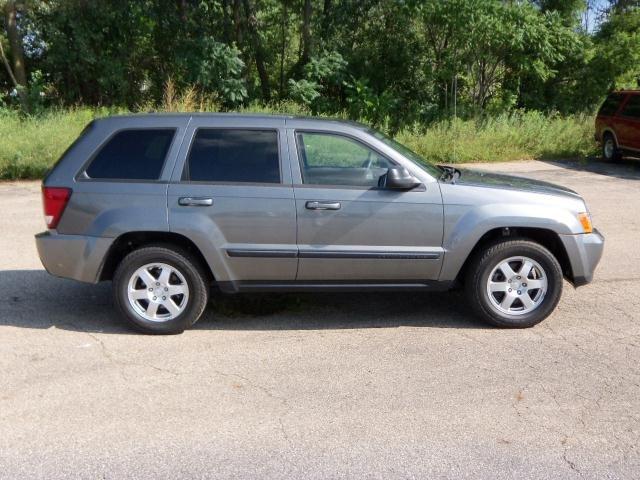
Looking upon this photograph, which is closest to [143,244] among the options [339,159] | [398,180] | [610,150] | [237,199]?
[237,199]

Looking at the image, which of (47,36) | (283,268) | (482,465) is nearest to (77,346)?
Answer: (283,268)

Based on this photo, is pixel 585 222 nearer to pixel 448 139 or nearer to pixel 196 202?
pixel 196 202

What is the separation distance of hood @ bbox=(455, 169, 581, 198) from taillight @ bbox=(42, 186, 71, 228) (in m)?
3.14

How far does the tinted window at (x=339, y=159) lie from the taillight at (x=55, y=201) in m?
1.90

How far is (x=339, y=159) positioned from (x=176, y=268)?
159 centimetres

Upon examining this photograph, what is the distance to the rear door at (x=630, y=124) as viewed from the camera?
1641 centimetres

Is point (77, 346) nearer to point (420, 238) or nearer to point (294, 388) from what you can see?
point (294, 388)

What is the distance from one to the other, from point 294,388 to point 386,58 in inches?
836

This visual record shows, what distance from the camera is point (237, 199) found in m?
5.44

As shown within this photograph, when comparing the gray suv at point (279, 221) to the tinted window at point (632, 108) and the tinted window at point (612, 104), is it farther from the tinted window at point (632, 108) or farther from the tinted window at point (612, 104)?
the tinted window at point (612, 104)

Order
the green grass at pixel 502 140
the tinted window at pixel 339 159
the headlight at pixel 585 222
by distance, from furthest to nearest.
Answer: the green grass at pixel 502 140, the headlight at pixel 585 222, the tinted window at pixel 339 159

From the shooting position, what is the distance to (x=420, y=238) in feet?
18.2

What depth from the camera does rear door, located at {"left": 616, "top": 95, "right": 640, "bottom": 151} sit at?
16.4 m

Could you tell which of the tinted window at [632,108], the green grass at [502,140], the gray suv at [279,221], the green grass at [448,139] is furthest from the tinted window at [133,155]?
the tinted window at [632,108]
